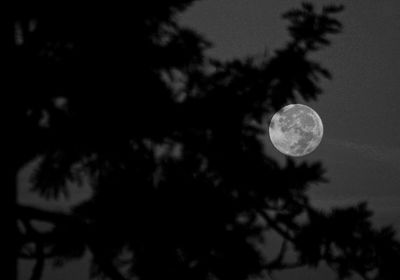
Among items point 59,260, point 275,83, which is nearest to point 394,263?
point 275,83

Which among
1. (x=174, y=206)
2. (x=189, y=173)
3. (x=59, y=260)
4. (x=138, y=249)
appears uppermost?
(x=189, y=173)

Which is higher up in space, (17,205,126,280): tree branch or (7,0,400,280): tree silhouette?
(7,0,400,280): tree silhouette

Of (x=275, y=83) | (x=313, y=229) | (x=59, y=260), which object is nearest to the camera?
(x=275, y=83)

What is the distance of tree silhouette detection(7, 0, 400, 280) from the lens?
3547 millimetres

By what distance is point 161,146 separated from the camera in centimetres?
399

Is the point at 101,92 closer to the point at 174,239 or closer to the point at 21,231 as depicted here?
the point at 174,239

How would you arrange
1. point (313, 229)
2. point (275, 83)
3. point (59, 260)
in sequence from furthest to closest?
point (59, 260)
point (313, 229)
point (275, 83)

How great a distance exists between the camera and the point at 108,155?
384cm

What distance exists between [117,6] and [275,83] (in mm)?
1525

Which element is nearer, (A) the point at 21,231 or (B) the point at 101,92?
(B) the point at 101,92

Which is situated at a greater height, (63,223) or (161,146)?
(161,146)

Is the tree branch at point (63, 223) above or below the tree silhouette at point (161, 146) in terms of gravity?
below

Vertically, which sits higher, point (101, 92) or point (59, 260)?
point (101, 92)

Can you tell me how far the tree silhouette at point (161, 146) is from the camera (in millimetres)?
3547
